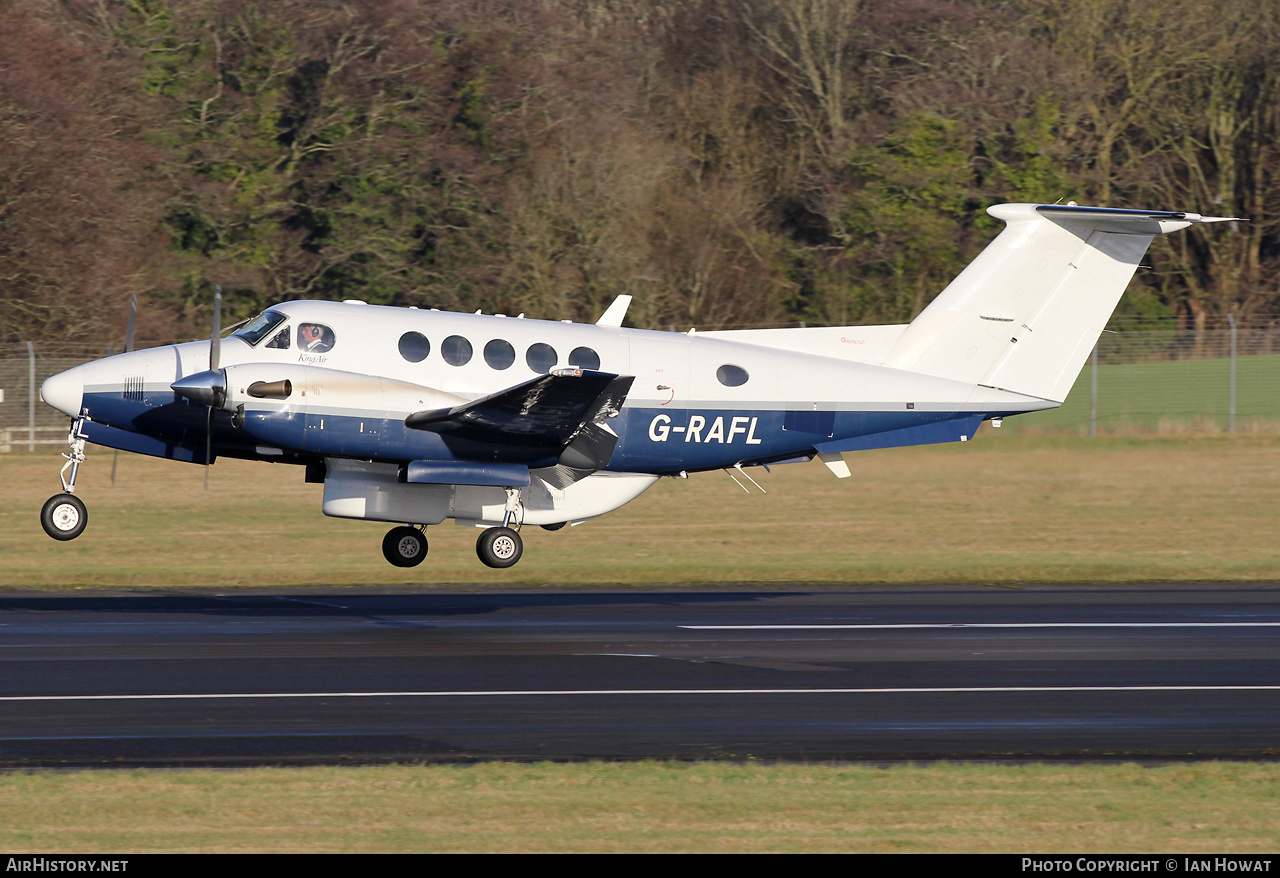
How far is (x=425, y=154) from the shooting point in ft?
135

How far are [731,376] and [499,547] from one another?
3.69m

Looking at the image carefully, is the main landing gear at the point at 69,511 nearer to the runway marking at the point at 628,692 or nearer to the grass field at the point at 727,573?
the grass field at the point at 727,573

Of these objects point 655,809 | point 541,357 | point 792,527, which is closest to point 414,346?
point 541,357

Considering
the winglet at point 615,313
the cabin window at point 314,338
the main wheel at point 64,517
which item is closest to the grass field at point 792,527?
the main wheel at point 64,517

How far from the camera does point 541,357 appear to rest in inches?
701

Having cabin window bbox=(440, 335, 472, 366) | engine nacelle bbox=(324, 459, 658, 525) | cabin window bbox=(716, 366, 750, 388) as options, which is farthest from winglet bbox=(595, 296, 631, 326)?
cabin window bbox=(440, 335, 472, 366)

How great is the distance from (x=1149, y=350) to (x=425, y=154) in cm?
1989

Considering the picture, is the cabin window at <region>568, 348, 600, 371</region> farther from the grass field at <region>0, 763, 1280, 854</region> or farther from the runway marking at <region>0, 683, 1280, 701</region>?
the grass field at <region>0, 763, 1280, 854</region>

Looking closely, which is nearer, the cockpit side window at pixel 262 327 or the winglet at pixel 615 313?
the cockpit side window at pixel 262 327

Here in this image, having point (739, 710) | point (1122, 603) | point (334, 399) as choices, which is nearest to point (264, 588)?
point (334, 399)

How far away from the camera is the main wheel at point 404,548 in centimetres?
1902

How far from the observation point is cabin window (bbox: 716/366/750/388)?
1897 cm

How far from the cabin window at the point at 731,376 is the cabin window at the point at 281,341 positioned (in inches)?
212

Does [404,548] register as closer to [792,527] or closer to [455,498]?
[455,498]
